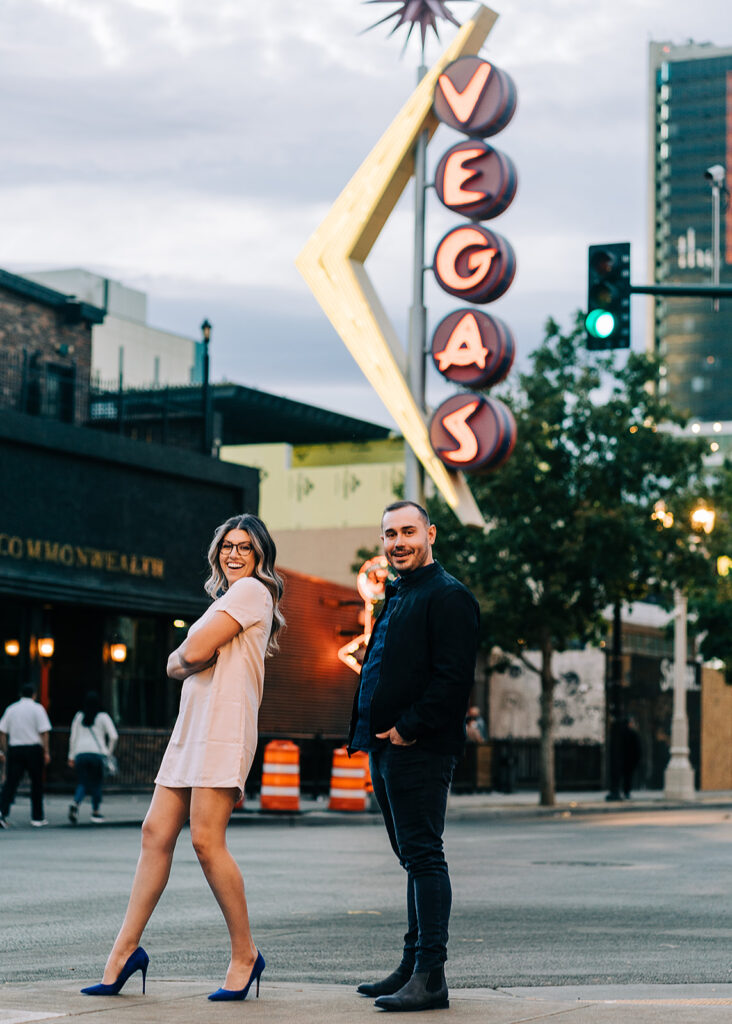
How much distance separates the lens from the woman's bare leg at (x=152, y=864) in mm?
6555

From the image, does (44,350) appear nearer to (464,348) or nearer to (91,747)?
(464,348)

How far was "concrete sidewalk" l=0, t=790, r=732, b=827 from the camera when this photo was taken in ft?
77.7

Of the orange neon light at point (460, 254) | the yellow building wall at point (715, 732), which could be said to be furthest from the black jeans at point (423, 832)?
the yellow building wall at point (715, 732)

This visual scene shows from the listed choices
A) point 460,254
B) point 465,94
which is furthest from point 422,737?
point 465,94

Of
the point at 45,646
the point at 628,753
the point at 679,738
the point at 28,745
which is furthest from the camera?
the point at 679,738

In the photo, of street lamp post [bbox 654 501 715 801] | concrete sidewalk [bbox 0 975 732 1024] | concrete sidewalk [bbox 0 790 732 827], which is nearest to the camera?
concrete sidewalk [bbox 0 975 732 1024]

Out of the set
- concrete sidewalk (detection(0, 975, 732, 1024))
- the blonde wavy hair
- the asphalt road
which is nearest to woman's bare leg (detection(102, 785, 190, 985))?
concrete sidewalk (detection(0, 975, 732, 1024))

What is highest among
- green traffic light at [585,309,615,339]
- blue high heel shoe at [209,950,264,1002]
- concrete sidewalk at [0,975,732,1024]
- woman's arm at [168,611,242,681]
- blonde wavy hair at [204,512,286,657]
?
green traffic light at [585,309,615,339]

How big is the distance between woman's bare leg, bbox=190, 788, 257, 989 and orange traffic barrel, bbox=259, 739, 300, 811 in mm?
18821

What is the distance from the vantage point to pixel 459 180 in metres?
29.9

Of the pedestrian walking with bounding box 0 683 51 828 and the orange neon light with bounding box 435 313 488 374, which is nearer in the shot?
the pedestrian walking with bounding box 0 683 51 828

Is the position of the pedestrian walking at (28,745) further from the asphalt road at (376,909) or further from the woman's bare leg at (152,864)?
the woman's bare leg at (152,864)

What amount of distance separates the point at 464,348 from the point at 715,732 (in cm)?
2619

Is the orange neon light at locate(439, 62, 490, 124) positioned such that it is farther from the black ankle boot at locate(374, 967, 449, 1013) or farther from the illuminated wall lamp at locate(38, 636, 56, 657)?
the black ankle boot at locate(374, 967, 449, 1013)
